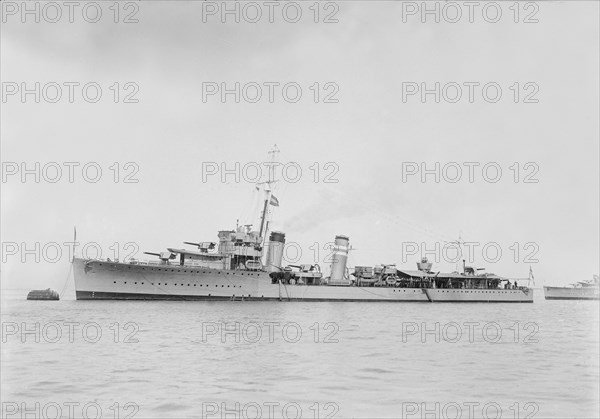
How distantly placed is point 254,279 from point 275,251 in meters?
4.16

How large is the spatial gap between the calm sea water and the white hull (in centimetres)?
2147

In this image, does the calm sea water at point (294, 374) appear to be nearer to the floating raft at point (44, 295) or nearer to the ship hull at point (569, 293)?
the floating raft at point (44, 295)

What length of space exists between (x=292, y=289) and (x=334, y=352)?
36.0 m

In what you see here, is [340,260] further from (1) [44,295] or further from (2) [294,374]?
(2) [294,374]

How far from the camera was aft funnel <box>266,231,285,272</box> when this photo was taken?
52.6 metres

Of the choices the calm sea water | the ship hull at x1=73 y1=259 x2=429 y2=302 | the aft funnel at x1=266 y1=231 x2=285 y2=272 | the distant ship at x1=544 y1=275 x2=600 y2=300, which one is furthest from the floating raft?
the distant ship at x1=544 y1=275 x2=600 y2=300

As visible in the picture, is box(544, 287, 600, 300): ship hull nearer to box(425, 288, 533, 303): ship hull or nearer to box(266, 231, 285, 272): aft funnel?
box(425, 288, 533, 303): ship hull

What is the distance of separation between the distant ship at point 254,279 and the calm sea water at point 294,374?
71.4 ft

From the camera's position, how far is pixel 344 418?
9367mm

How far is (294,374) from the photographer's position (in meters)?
13.3

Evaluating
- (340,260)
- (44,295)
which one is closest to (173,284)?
(340,260)

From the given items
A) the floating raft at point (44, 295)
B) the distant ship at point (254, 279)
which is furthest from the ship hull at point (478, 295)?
the floating raft at point (44, 295)

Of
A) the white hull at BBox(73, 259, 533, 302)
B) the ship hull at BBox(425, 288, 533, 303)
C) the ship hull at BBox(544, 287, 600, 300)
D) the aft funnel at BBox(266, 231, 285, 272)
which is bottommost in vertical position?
the ship hull at BBox(544, 287, 600, 300)

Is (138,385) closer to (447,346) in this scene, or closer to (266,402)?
(266,402)
